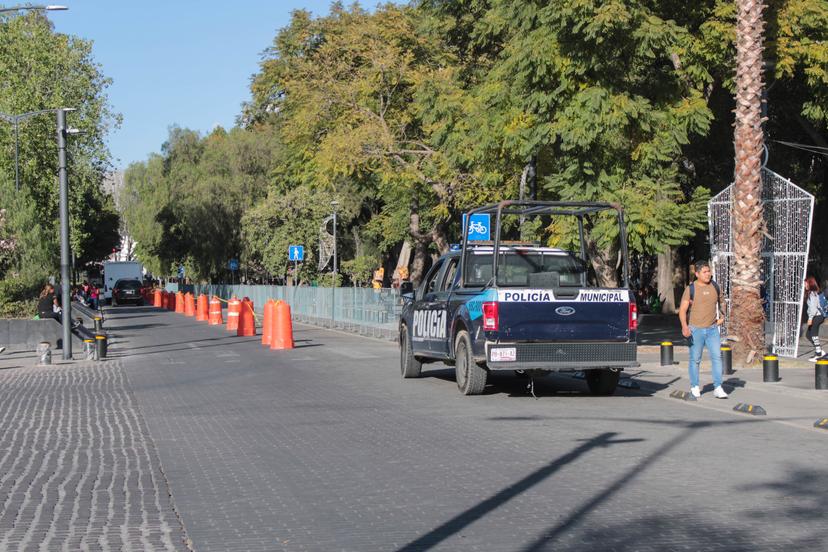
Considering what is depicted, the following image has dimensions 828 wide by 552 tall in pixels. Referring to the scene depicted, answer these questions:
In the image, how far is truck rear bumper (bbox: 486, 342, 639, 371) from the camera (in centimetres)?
1526

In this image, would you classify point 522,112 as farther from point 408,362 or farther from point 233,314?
point 233,314

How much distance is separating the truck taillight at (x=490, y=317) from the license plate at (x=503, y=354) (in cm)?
29

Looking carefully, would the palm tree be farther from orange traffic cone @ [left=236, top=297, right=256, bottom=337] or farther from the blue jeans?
orange traffic cone @ [left=236, top=297, right=256, bottom=337]

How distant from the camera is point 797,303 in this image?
20.5 metres

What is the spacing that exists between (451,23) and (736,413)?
73.3ft

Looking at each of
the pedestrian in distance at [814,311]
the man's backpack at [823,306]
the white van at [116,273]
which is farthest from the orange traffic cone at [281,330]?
the white van at [116,273]

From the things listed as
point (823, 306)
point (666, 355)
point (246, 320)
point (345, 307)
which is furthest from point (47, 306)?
point (823, 306)

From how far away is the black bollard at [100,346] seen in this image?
24.7 meters

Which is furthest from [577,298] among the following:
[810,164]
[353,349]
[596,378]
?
[810,164]

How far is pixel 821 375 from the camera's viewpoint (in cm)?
1627

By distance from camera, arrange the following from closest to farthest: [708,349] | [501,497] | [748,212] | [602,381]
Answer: [501,497]
[708,349]
[602,381]
[748,212]

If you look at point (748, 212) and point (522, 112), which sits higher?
point (522, 112)

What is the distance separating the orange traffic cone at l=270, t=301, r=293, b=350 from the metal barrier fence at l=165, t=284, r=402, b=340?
20.1 ft

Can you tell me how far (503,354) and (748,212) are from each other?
710cm
